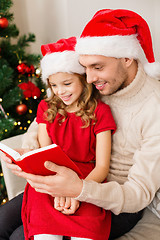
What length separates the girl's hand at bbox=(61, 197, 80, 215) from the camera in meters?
0.99

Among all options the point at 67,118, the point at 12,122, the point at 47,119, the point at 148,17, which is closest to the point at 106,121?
the point at 67,118

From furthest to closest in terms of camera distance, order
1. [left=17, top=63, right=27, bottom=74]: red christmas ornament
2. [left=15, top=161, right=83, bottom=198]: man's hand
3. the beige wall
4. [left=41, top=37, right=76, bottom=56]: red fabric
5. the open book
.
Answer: [left=17, top=63, right=27, bottom=74]: red christmas ornament
the beige wall
[left=41, top=37, right=76, bottom=56]: red fabric
[left=15, top=161, right=83, bottom=198]: man's hand
the open book

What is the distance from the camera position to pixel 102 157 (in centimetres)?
119

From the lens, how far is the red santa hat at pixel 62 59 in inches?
48.0

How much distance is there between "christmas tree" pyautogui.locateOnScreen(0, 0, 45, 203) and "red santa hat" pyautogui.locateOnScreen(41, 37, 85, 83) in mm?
757

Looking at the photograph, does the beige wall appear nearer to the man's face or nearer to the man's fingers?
the man's face

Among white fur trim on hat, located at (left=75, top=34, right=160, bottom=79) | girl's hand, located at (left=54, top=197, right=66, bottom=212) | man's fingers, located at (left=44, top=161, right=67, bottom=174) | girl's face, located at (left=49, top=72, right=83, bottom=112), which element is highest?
white fur trim on hat, located at (left=75, top=34, right=160, bottom=79)

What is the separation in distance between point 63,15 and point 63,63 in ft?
3.68

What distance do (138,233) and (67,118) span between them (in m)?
0.67

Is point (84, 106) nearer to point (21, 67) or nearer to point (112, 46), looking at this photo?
point (112, 46)

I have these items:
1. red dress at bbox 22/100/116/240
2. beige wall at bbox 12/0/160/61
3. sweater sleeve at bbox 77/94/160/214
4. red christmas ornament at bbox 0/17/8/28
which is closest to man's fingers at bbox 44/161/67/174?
sweater sleeve at bbox 77/94/160/214

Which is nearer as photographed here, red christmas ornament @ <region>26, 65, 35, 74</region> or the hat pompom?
the hat pompom

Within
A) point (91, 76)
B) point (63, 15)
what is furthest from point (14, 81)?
point (91, 76)

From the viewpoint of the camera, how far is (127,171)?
1214mm
